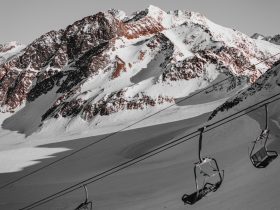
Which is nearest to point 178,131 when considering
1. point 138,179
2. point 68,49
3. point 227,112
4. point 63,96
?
point 227,112

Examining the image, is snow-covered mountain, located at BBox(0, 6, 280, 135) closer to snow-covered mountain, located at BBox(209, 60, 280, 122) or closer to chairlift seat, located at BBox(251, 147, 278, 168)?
snow-covered mountain, located at BBox(209, 60, 280, 122)

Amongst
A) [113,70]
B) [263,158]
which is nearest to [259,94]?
[263,158]

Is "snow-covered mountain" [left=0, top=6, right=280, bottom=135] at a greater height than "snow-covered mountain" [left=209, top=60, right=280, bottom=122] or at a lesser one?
greater

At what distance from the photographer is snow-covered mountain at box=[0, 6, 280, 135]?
348 ft

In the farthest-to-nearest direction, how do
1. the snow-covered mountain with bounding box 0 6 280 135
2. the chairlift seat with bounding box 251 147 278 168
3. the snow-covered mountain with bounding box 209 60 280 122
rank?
the snow-covered mountain with bounding box 0 6 280 135
the snow-covered mountain with bounding box 209 60 280 122
the chairlift seat with bounding box 251 147 278 168

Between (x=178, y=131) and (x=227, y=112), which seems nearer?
(x=227, y=112)

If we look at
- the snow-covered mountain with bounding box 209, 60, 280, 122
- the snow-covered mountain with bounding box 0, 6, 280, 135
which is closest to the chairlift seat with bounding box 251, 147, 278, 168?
the snow-covered mountain with bounding box 209, 60, 280, 122

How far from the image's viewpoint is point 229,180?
124 ft

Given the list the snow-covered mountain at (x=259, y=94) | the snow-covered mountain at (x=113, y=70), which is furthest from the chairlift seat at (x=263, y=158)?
the snow-covered mountain at (x=113, y=70)

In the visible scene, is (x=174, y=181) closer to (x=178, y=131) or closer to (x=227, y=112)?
(x=227, y=112)

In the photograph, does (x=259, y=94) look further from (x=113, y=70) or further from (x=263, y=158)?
(x=113, y=70)

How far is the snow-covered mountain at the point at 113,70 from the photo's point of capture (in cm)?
10606

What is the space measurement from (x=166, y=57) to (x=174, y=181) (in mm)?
79072

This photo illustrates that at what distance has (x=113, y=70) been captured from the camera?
400 feet
